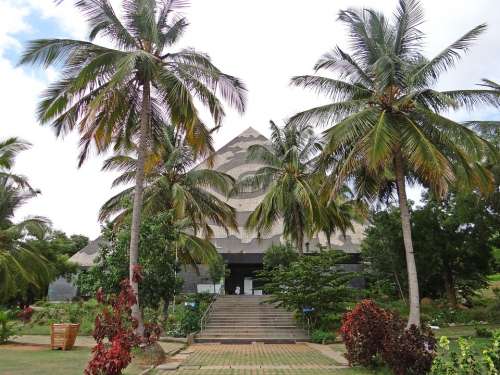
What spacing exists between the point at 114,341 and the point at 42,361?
4.89 m

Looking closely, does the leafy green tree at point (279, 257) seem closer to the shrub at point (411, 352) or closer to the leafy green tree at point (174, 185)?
the leafy green tree at point (174, 185)

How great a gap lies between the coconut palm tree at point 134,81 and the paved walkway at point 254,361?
2.03m

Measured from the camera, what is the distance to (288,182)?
75.9 feet

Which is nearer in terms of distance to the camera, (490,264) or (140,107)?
(140,107)

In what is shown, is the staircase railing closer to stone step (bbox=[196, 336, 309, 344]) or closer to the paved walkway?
stone step (bbox=[196, 336, 309, 344])

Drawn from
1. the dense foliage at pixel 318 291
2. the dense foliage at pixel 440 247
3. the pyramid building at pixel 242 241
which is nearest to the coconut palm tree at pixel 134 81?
the dense foliage at pixel 318 291

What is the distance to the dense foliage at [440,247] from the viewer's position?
23.0 metres

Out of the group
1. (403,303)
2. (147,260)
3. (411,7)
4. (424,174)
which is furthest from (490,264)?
(147,260)

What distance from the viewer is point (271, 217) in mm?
23969

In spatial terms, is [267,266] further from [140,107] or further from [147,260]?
[140,107]

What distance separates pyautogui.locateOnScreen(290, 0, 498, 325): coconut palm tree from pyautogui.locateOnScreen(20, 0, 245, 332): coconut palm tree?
3.44 meters

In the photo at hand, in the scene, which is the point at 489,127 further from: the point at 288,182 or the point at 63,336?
the point at 63,336

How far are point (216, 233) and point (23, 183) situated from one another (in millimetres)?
16115

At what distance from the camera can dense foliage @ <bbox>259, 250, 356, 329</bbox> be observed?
19562 mm
